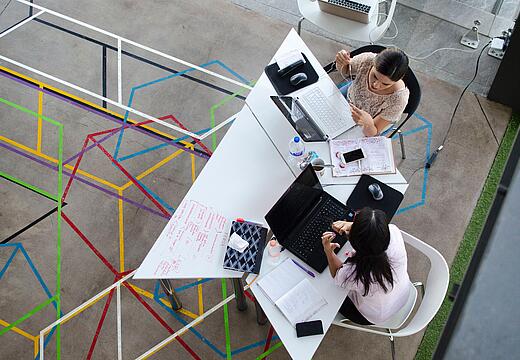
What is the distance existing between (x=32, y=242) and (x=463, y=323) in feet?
12.5

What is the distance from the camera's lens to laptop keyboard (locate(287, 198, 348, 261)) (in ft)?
9.60

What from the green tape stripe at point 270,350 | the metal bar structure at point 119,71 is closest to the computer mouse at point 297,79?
the metal bar structure at point 119,71

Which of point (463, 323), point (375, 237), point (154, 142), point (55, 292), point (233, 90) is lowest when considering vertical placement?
point (55, 292)

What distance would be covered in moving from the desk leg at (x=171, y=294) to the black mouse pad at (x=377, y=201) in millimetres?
1231

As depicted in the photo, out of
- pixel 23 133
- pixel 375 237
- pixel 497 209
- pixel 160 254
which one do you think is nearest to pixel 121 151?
pixel 23 133

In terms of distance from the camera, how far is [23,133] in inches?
170

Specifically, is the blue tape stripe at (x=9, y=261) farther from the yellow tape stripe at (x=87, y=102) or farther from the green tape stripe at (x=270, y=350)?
the green tape stripe at (x=270, y=350)

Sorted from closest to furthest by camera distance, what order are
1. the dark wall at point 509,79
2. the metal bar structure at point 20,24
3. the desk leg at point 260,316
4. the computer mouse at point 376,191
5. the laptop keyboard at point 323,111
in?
the computer mouse at point 376,191 → the laptop keyboard at point 323,111 → the desk leg at point 260,316 → the dark wall at point 509,79 → the metal bar structure at point 20,24

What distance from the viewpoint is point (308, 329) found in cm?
271

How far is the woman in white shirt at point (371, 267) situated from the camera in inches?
102

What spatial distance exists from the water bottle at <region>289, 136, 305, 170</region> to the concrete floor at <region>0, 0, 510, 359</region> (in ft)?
3.58

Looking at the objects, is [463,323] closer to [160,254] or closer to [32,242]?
[160,254]

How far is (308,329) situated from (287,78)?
158 centimetres

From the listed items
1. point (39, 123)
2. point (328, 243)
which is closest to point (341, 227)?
point (328, 243)
